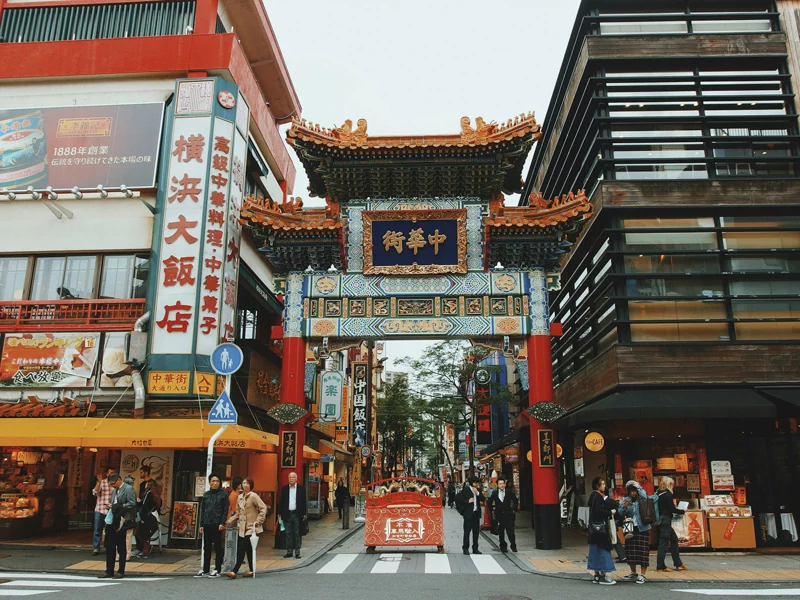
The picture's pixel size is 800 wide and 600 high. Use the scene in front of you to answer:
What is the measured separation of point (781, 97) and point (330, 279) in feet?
47.2

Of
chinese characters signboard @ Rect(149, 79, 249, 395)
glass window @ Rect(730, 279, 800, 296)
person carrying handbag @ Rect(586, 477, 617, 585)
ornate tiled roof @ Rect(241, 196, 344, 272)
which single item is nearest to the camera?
person carrying handbag @ Rect(586, 477, 617, 585)

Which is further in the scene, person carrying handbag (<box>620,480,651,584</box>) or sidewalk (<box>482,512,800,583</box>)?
sidewalk (<box>482,512,800,583</box>)

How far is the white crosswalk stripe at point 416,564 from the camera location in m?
12.3

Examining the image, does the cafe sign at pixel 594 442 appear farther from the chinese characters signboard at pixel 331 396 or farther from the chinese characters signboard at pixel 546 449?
the chinese characters signboard at pixel 331 396

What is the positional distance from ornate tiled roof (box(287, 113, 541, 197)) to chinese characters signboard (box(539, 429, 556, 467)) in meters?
6.93

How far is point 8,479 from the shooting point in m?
16.8

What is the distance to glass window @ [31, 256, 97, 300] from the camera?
685 inches

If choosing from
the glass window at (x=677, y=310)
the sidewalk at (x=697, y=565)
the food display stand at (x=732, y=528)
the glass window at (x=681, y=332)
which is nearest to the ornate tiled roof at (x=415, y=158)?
the glass window at (x=677, y=310)

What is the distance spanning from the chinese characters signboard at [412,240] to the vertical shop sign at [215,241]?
159 inches

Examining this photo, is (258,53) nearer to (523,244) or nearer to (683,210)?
(523,244)

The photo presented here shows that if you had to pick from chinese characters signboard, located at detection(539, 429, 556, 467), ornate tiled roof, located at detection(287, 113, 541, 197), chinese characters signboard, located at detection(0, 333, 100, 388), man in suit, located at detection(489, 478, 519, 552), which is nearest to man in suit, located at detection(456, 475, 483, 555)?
man in suit, located at detection(489, 478, 519, 552)

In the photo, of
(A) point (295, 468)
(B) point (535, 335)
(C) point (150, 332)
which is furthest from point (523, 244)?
(C) point (150, 332)

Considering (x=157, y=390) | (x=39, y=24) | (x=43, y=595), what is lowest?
(x=43, y=595)

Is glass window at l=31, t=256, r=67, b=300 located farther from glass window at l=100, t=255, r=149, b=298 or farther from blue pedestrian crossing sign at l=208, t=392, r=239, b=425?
blue pedestrian crossing sign at l=208, t=392, r=239, b=425
